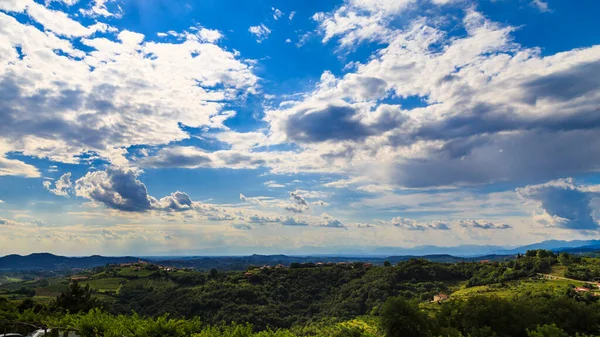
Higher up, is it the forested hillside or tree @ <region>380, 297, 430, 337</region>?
tree @ <region>380, 297, 430, 337</region>

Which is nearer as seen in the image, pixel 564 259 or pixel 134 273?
pixel 564 259

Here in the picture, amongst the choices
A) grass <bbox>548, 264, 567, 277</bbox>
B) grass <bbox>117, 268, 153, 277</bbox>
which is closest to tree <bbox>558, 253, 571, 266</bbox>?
grass <bbox>548, 264, 567, 277</bbox>

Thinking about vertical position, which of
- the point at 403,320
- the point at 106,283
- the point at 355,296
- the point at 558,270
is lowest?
the point at 355,296

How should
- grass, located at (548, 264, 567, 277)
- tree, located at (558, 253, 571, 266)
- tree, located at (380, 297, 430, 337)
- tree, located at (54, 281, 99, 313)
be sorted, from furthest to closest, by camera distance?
tree, located at (558, 253, 571, 266)
grass, located at (548, 264, 567, 277)
tree, located at (54, 281, 99, 313)
tree, located at (380, 297, 430, 337)

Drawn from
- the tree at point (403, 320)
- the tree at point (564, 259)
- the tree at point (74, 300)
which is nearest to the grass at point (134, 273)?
the tree at point (74, 300)

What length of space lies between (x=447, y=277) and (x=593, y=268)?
45.6 metres

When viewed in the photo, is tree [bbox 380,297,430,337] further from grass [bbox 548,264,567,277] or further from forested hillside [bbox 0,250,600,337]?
grass [bbox 548,264,567,277]

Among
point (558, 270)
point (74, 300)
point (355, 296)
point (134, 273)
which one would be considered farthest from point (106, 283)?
point (558, 270)

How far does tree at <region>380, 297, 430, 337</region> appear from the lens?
33188mm

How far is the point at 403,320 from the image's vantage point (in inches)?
1312

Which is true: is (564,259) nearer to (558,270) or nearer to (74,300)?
(558,270)

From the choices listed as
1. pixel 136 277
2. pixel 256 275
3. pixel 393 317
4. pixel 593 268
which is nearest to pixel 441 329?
pixel 393 317

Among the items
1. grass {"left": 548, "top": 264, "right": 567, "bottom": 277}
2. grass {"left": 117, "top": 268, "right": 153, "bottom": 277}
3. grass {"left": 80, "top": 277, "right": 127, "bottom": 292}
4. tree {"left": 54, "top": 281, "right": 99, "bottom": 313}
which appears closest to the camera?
tree {"left": 54, "top": 281, "right": 99, "bottom": 313}

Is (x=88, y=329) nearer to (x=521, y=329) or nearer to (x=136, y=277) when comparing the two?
(x=521, y=329)
